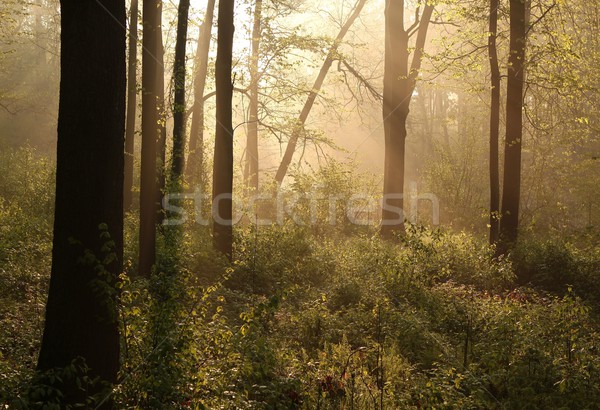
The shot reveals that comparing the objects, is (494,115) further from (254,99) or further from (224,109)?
(254,99)

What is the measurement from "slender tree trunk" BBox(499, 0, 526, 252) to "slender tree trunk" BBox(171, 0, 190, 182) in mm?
7198

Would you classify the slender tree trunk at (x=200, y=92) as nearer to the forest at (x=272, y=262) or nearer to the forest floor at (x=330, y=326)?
the forest at (x=272, y=262)

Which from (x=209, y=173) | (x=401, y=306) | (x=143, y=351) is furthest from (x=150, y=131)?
(x=209, y=173)

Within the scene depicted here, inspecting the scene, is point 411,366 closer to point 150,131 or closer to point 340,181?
point 150,131

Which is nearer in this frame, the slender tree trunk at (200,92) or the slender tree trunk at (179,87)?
the slender tree trunk at (179,87)

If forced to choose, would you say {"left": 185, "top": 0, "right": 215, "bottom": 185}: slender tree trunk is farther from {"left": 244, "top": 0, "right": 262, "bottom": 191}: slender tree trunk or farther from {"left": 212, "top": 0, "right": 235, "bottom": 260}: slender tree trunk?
{"left": 212, "top": 0, "right": 235, "bottom": 260}: slender tree trunk

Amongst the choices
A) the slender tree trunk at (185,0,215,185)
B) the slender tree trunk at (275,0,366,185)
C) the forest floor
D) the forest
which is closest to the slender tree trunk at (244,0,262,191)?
the forest

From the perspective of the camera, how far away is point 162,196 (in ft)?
44.5

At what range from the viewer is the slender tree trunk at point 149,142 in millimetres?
10930

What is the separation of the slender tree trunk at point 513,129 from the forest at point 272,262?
0.17 feet

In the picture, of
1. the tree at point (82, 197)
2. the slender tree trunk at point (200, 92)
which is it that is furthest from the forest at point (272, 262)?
the slender tree trunk at point (200, 92)

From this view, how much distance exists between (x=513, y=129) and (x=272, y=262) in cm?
632

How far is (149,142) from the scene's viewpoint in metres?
11.1

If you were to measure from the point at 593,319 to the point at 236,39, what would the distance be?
16.3m
